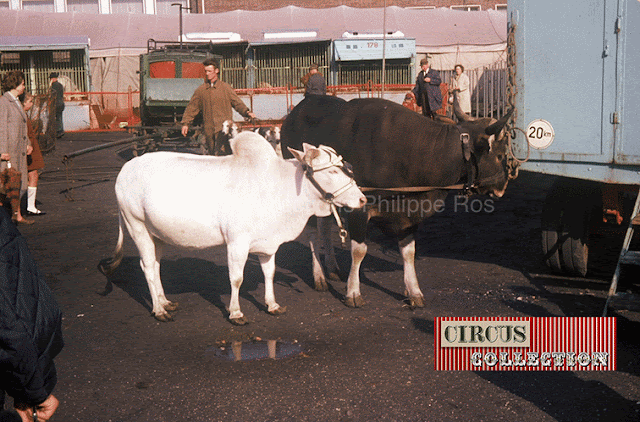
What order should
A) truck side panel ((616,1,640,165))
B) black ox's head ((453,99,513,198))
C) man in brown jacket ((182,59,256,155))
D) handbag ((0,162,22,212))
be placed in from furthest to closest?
man in brown jacket ((182,59,256,155)) → handbag ((0,162,22,212)) → black ox's head ((453,99,513,198)) → truck side panel ((616,1,640,165))

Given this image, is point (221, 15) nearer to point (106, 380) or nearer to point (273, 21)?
point (273, 21)

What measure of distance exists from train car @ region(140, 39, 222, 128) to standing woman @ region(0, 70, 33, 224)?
9.33m

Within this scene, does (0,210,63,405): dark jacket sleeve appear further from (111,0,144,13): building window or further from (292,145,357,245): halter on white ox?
(111,0,144,13): building window

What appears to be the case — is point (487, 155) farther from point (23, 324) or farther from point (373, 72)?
point (373, 72)

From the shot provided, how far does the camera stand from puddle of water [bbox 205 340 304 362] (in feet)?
19.6

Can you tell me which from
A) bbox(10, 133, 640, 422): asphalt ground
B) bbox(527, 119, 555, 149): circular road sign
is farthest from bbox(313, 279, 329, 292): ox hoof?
bbox(527, 119, 555, 149): circular road sign

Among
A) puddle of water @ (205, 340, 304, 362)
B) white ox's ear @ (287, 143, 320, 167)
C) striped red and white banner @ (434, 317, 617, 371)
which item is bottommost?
puddle of water @ (205, 340, 304, 362)

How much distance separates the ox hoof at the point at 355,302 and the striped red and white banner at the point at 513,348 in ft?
5.21

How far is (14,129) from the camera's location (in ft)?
35.2

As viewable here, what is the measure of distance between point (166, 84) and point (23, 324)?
19.1 meters

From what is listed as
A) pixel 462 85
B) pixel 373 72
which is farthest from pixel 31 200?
pixel 373 72

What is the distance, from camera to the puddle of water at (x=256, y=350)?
5.96 meters

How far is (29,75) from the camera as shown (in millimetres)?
32156

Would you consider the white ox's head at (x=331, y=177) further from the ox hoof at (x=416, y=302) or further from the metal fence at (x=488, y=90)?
the metal fence at (x=488, y=90)
